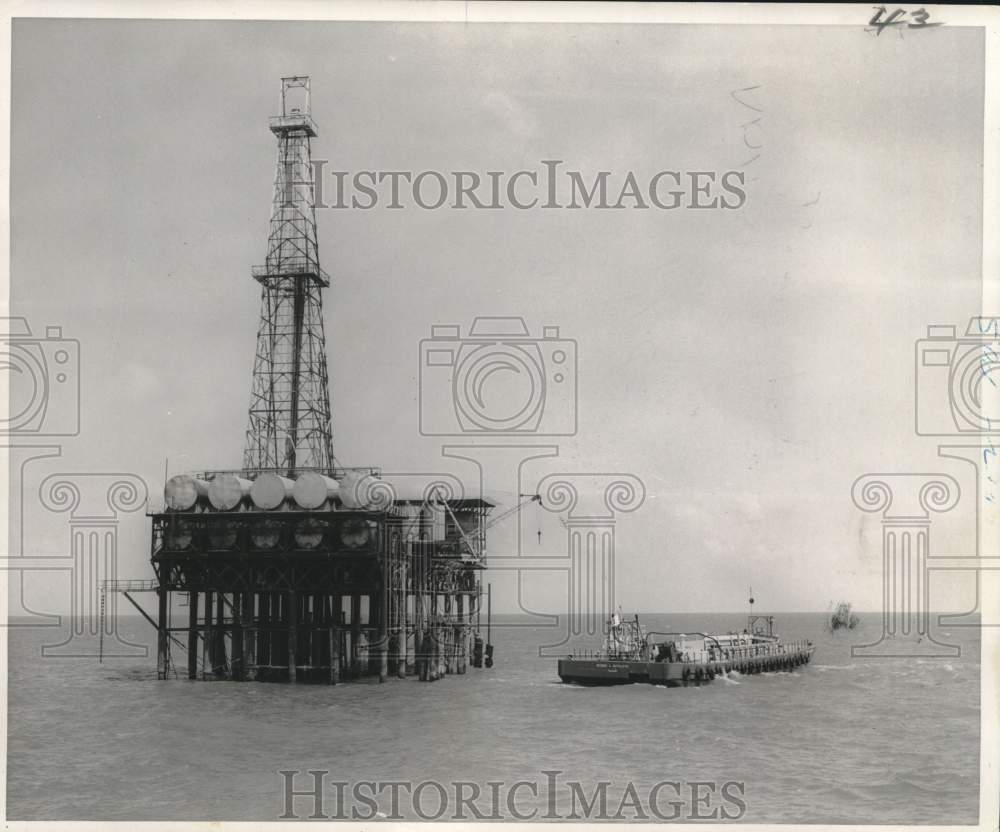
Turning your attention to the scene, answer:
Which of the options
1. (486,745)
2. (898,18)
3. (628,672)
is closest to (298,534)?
(486,745)

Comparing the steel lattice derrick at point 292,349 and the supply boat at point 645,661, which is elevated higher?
the steel lattice derrick at point 292,349

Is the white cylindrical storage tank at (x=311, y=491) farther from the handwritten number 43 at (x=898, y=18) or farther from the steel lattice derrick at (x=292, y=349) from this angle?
the handwritten number 43 at (x=898, y=18)

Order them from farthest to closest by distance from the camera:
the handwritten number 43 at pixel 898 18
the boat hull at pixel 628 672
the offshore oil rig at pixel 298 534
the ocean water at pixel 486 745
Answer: the boat hull at pixel 628 672 < the offshore oil rig at pixel 298 534 < the ocean water at pixel 486 745 < the handwritten number 43 at pixel 898 18

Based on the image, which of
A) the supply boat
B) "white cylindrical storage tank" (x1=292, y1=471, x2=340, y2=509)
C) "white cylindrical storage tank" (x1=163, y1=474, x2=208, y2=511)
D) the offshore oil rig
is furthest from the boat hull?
"white cylindrical storage tank" (x1=163, y1=474, x2=208, y2=511)

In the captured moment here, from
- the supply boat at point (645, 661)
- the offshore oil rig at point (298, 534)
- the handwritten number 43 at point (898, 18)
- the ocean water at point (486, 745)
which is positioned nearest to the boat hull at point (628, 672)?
the supply boat at point (645, 661)

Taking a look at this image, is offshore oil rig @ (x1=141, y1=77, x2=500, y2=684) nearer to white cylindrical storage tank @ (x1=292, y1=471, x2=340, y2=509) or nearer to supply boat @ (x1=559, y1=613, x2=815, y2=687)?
white cylindrical storage tank @ (x1=292, y1=471, x2=340, y2=509)

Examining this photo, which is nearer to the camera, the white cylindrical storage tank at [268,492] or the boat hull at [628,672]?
the white cylindrical storage tank at [268,492]

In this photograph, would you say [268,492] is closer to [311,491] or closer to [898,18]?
[311,491]
